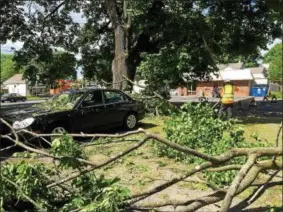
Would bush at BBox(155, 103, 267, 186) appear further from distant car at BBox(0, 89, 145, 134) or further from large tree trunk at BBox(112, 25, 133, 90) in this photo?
large tree trunk at BBox(112, 25, 133, 90)

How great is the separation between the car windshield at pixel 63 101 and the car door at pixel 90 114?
0.21 metres

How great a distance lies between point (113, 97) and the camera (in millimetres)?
12672

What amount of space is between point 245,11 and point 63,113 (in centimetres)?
882

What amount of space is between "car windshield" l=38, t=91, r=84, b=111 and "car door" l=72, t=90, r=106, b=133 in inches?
8.2

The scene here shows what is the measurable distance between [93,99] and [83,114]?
731 mm

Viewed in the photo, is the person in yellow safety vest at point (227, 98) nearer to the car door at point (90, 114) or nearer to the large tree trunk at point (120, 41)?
the large tree trunk at point (120, 41)

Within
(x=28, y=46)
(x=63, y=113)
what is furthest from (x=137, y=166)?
(x=28, y=46)

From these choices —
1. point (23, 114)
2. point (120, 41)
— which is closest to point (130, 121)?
point (23, 114)

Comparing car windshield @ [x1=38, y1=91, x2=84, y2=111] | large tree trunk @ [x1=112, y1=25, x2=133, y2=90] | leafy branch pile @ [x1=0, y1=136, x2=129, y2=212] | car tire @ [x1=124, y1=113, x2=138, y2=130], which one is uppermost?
large tree trunk @ [x1=112, y1=25, x2=133, y2=90]

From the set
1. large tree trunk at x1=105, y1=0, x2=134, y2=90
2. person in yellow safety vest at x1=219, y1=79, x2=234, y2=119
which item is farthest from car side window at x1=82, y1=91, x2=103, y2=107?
large tree trunk at x1=105, y1=0, x2=134, y2=90

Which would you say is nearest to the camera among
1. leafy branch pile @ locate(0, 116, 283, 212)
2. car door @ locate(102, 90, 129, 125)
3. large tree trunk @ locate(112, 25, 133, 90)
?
leafy branch pile @ locate(0, 116, 283, 212)

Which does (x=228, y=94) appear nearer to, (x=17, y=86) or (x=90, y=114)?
(x=90, y=114)

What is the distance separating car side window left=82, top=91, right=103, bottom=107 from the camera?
11.6 m

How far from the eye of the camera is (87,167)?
13.6 ft
